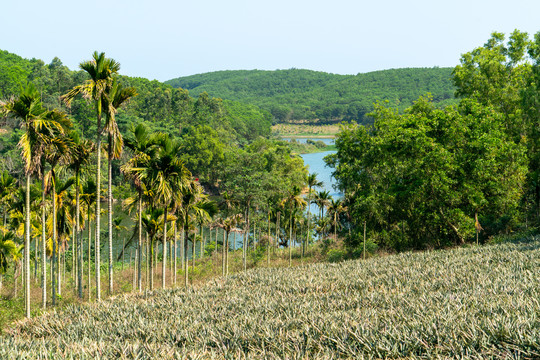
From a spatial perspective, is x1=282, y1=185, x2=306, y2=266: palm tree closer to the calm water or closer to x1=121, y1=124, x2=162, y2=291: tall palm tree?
x1=121, y1=124, x2=162, y2=291: tall palm tree

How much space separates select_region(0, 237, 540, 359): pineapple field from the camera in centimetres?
642

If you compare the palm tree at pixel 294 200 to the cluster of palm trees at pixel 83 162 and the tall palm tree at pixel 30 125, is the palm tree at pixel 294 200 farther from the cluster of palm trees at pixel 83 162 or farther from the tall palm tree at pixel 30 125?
the tall palm tree at pixel 30 125

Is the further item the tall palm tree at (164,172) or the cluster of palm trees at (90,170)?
the tall palm tree at (164,172)

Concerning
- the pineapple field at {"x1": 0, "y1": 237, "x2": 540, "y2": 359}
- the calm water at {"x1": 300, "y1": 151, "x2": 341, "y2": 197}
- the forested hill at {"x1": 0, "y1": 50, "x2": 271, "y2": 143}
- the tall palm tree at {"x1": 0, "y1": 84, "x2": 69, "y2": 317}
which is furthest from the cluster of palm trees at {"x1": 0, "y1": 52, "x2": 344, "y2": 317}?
the calm water at {"x1": 300, "y1": 151, "x2": 341, "y2": 197}

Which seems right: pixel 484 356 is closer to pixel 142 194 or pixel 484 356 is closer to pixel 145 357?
pixel 145 357

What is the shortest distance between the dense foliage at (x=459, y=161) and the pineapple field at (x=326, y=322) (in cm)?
1127

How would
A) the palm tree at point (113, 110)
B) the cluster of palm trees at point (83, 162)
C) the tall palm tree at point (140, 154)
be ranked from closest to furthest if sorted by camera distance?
the cluster of palm trees at point (83, 162), the palm tree at point (113, 110), the tall palm tree at point (140, 154)

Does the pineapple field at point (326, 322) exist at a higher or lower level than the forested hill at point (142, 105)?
lower

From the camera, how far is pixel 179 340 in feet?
27.9

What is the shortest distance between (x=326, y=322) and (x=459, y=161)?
22.3m

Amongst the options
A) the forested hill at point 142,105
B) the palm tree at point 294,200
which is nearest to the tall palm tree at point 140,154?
the palm tree at point 294,200

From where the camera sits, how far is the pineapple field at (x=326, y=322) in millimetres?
6422

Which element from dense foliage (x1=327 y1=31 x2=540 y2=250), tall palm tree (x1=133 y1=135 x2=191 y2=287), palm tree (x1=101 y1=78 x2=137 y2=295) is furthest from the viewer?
dense foliage (x1=327 y1=31 x2=540 y2=250)

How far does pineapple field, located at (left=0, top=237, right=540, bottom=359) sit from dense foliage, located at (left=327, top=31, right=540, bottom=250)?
11266mm
